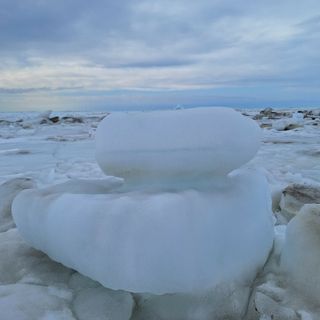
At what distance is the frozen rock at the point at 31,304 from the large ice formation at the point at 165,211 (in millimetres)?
131

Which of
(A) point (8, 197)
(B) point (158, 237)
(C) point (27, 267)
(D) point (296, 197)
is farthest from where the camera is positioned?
(A) point (8, 197)

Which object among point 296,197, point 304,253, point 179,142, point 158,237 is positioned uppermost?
point 179,142

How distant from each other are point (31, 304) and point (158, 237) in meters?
0.48

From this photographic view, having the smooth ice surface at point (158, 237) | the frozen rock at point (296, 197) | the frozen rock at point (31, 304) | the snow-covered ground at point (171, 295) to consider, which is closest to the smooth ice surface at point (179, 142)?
the smooth ice surface at point (158, 237)

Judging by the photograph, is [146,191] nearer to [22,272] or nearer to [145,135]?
[145,135]

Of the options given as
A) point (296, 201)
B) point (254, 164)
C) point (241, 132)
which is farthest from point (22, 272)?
point (254, 164)

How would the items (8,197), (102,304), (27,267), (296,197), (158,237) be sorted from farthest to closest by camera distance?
(8,197) → (296,197) → (27,267) → (102,304) → (158,237)

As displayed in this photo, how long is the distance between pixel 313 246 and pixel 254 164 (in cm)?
363

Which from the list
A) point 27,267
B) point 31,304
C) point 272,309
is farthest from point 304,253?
point 27,267

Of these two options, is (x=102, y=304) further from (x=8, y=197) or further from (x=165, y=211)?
(x=8, y=197)

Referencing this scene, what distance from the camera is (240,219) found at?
152 centimetres

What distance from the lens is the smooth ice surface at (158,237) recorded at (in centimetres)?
135

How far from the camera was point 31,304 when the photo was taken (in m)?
1.42

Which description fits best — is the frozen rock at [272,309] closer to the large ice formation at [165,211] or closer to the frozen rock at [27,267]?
the large ice formation at [165,211]
